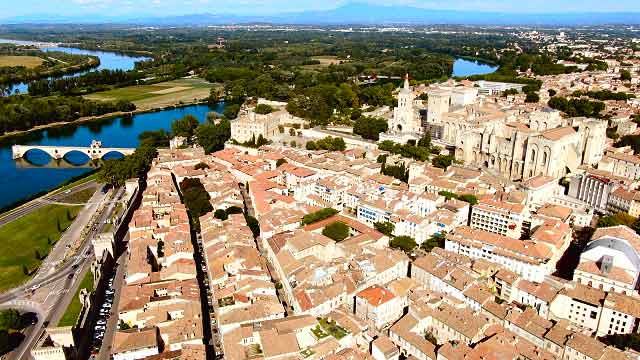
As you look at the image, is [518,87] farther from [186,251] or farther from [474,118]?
[186,251]

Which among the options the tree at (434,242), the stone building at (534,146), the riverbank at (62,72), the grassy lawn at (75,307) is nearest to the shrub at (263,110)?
the stone building at (534,146)

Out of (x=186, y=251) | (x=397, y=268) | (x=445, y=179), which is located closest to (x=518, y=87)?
(x=445, y=179)

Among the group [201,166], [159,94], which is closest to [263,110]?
[201,166]

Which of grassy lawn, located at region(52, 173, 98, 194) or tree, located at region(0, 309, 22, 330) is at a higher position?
tree, located at region(0, 309, 22, 330)

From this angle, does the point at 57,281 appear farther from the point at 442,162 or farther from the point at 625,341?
the point at 625,341

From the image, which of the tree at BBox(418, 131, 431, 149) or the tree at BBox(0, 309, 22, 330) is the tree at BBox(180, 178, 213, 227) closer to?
the tree at BBox(0, 309, 22, 330)

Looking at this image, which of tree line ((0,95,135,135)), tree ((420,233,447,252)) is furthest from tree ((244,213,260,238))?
tree line ((0,95,135,135))
